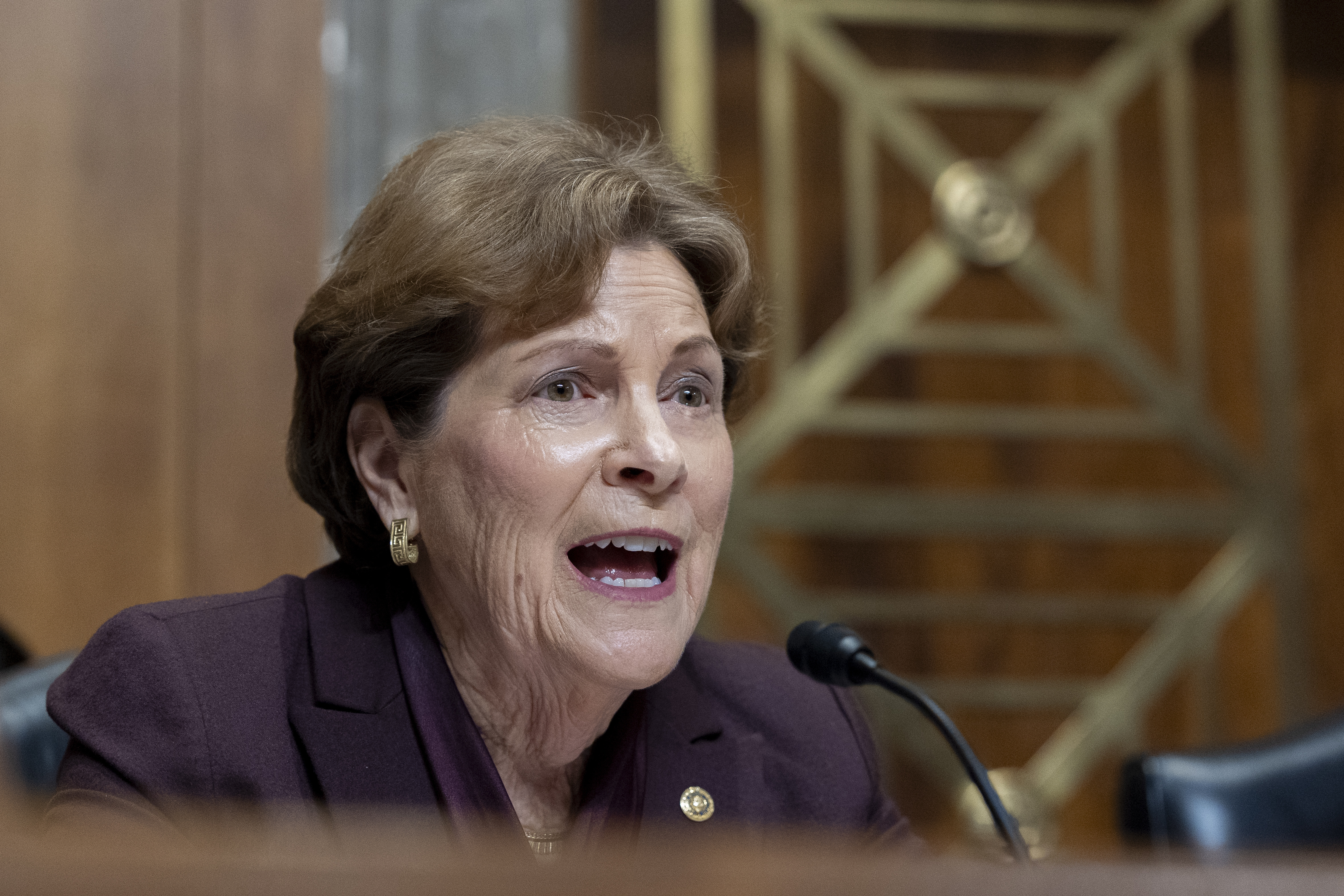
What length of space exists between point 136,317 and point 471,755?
6.71 feet

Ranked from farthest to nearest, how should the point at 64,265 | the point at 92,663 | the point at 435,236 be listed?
1. the point at 64,265
2. the point at 435,236
3. the point at 92,663

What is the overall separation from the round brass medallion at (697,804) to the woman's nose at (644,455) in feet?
1.15

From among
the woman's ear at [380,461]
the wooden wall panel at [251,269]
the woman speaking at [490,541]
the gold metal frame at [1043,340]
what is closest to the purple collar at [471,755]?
the woman speaking at [490,541]

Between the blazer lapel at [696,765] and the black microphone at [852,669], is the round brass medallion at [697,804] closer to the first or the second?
the blazer lapel at [696,765]

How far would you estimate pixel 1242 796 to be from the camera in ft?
4.91

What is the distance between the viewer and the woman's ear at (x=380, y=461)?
1415 mm

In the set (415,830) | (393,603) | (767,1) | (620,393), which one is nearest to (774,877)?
(415,830)

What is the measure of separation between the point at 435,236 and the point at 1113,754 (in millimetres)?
3156

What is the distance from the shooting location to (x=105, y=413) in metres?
2.99

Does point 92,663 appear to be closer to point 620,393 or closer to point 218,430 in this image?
point 620,393

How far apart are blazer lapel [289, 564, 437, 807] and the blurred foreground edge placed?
3.25 feet

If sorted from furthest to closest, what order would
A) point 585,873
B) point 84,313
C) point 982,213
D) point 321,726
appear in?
point 982,213
point 84,313
point 321,726
point 585,873

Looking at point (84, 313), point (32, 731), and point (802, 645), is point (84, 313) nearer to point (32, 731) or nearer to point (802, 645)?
point (32, 731)

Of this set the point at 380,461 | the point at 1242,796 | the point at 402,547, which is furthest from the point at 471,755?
the point at 1242,796
